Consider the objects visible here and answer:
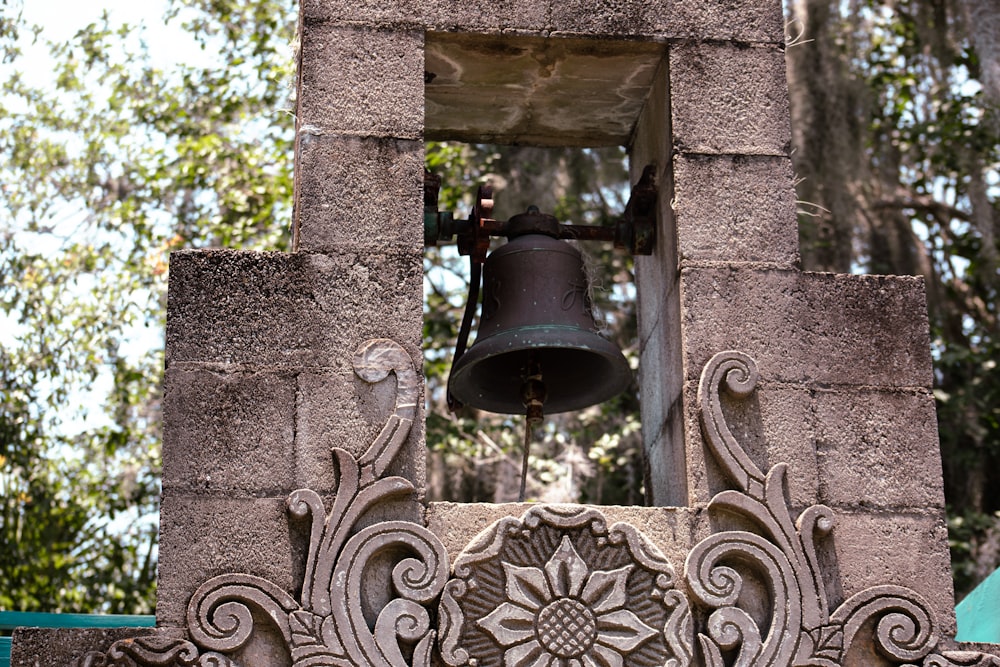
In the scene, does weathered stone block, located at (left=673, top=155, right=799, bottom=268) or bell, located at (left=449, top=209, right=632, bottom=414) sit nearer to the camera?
weathered stone block, located at (left=673, top=155, right=799, bottom=268)

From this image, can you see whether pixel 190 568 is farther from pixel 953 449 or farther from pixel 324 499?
pixel 953 449

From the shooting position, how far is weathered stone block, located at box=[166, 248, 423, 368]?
3.87 metres

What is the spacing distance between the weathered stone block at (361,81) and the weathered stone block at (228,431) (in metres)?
0.75

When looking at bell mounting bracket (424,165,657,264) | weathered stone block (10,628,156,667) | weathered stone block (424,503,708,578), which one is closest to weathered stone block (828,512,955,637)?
weathered stone block (424,503,708,578)

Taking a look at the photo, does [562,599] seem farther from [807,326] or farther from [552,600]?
[807,326]

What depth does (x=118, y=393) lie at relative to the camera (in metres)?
9.83

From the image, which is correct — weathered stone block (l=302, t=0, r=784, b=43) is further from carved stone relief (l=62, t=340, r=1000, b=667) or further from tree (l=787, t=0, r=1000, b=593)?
tree (l=787, t=0, r=1000, b=593)

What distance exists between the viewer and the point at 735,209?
13.6ft

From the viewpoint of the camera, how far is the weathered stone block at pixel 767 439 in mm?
3871

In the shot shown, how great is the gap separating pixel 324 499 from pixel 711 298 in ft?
3.84

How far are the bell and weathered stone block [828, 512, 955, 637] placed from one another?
2.91ft

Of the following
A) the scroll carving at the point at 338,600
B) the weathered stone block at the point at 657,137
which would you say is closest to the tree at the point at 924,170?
the weathered stone block at the point at 657,137

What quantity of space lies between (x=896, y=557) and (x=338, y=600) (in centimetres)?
142

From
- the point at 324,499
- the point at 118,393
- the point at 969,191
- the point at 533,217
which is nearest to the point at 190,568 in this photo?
the point at 324,499
